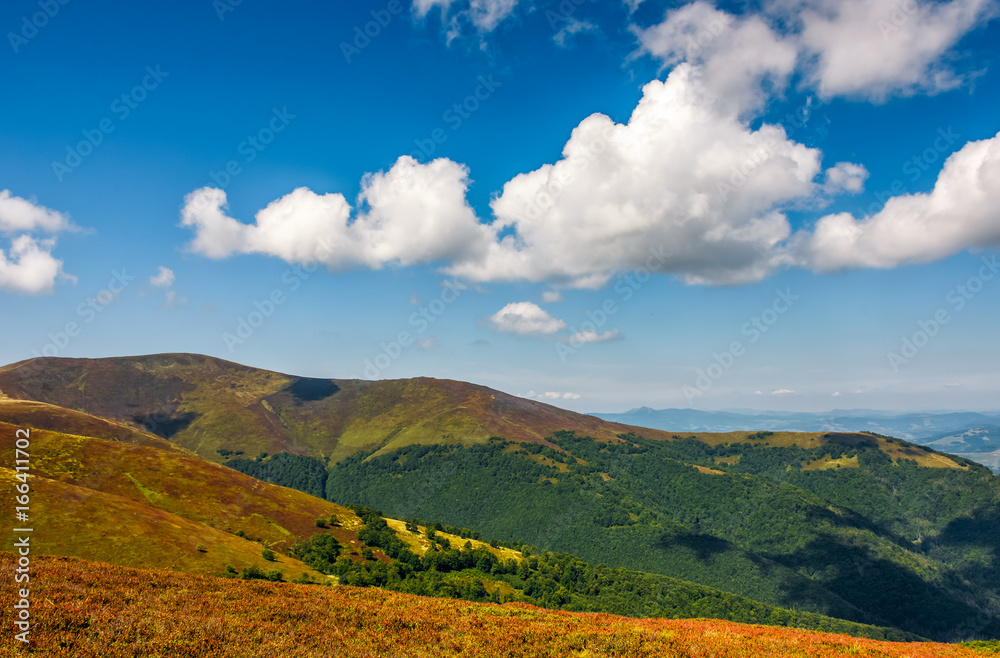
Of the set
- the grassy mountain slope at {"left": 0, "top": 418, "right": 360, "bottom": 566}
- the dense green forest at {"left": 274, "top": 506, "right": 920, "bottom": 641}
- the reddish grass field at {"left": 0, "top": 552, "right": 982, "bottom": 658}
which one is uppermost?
the reddish grass field at {"left": 0, "top": 552, "right": 982, "bottom": 658}

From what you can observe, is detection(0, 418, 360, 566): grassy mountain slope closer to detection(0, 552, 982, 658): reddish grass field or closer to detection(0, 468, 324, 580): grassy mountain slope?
detection(0, 468, 324, 580): grassy mountain slope

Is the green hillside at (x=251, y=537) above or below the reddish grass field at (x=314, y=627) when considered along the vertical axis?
below

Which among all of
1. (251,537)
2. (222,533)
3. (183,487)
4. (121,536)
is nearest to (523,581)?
(251,537)

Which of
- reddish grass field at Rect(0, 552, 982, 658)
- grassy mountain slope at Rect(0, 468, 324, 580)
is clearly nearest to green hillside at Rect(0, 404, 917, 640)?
grassy mountain slope at Rect(0, 468, 324, 580)

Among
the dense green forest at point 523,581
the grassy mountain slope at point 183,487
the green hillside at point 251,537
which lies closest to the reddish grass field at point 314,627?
the green hillside at point 251,537

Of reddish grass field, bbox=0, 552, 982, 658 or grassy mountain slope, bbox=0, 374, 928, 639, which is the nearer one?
reddish grass field, bbox=0, 552, 982, 658

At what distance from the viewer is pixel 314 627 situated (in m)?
19.8

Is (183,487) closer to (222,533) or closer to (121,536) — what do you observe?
(222,533)

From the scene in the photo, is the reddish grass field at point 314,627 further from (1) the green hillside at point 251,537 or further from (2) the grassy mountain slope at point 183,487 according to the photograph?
(2) the grassy mountain slope at point 183,487

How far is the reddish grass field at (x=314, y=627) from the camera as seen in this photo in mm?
16188

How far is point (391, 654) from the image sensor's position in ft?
58.5

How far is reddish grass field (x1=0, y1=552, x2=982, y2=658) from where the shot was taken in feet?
53.1

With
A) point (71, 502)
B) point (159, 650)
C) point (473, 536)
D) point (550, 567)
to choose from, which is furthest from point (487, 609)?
point (473, 536)

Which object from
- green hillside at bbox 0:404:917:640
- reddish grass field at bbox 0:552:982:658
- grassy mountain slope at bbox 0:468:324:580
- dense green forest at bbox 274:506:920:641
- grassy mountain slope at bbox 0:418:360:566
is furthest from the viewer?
grassy mountain slope at bbox 0:418:360:566
